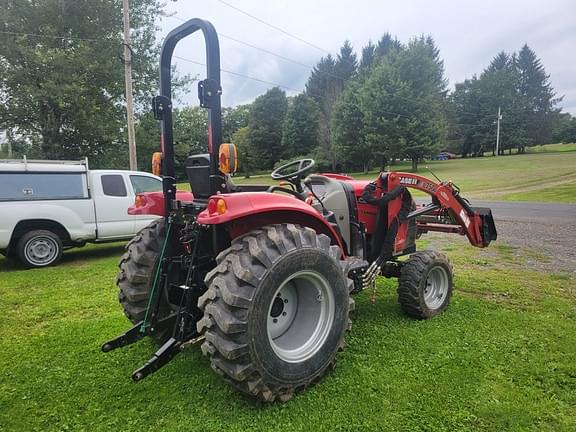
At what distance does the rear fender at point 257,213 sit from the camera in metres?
2.36

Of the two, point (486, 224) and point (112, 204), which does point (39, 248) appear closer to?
point (112, 204)

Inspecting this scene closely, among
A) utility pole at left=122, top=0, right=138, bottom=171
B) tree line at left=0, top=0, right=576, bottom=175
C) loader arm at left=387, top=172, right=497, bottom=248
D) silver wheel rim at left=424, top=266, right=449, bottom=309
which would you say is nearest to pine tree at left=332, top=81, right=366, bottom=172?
tree line at left=0, top=0, right=576, bottom=175

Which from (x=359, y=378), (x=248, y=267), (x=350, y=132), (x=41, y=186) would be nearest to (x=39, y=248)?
(x=41, y=186)

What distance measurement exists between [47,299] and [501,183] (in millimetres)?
25133

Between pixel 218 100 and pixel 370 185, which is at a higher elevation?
pixel 218 100

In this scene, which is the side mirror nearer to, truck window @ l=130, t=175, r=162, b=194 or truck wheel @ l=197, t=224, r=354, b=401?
truck wheel @ l=197, t=224, r=354, b=401

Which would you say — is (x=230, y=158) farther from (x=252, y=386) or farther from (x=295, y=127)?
(x=295, y=127)

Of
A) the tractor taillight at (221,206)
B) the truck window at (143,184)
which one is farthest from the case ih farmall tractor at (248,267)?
the truck window at (143,184)

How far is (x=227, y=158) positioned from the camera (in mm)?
2453

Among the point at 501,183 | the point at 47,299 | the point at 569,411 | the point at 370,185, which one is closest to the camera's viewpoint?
the point at 569,411

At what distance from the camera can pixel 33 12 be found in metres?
16.7

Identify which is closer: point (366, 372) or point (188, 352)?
point (366, 372)

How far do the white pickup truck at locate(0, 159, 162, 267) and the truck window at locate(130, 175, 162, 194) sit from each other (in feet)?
0.18

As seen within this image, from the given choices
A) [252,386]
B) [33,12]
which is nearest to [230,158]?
[252,386]
